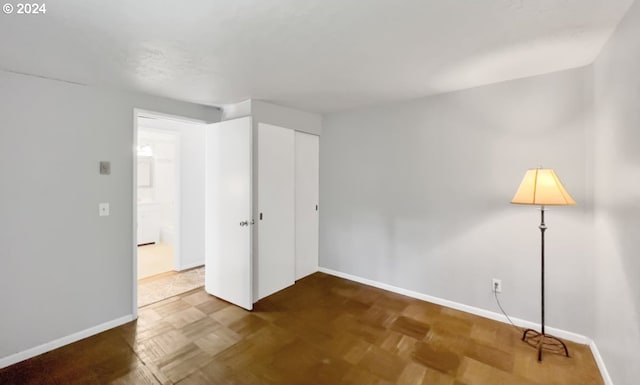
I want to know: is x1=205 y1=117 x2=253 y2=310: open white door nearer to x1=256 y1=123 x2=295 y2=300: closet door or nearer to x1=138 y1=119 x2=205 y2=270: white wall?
x1=256 y1=123 x2=295 y2=300: closet door

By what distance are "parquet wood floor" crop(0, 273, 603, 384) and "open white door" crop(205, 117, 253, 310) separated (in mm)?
282

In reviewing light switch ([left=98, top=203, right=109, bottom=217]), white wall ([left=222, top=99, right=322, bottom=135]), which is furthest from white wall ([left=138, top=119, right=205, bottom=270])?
light switch ([left=98, top=203, right=109, bottom=217])

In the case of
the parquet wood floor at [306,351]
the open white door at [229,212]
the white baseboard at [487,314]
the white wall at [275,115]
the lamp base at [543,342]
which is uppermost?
the white wall at [275,115]

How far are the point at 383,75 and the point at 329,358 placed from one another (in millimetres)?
2396

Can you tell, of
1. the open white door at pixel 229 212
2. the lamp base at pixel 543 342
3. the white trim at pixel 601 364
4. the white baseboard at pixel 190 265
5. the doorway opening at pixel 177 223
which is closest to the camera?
the white trim at pixel 601 364

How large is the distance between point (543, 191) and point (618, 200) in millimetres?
395

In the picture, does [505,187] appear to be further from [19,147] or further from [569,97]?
[19,147]

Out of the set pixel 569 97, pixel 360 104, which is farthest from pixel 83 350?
pixel 569 97

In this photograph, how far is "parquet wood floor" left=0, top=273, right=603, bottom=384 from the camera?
1967 mm

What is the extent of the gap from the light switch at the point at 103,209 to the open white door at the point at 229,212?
992mm

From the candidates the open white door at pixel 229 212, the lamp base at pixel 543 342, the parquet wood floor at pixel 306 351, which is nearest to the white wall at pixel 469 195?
the lamp base at pixel 543 342

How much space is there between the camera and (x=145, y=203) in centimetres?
570

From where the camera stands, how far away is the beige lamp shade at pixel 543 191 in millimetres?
2014

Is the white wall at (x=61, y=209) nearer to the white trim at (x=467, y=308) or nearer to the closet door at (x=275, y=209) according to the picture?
the closet door at (x=275, y=209)
